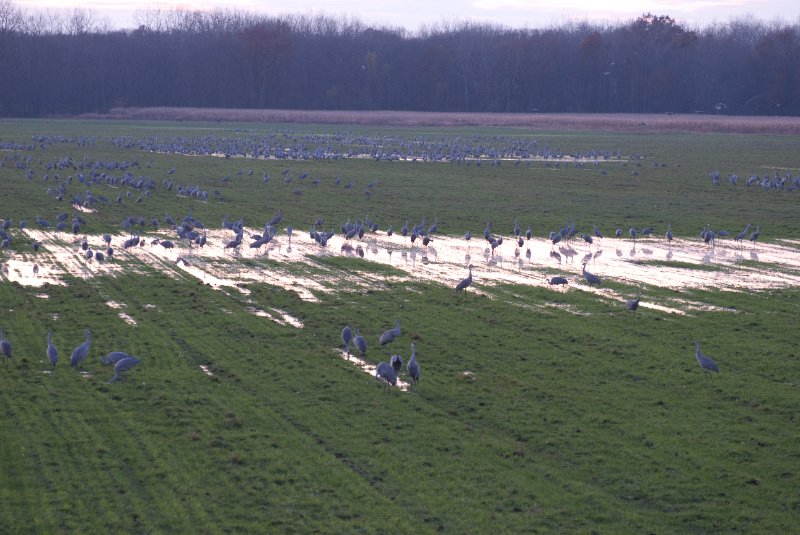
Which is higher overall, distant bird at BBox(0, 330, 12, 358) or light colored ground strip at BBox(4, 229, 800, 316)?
distant bird at BBox(0, 330, 12, 358)

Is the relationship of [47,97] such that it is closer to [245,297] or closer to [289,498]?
[245,297]

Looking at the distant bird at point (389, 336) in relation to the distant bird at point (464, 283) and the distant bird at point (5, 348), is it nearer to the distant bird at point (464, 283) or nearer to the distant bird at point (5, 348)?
the distant bird at point (464, 283)

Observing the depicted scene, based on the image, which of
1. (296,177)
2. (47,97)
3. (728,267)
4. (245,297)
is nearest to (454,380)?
(245,297)

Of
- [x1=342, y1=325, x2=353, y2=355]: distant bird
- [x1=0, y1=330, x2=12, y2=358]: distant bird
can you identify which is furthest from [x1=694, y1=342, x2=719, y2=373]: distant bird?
[x1=0, y1=330, x2=12, y2=358]: distant bird

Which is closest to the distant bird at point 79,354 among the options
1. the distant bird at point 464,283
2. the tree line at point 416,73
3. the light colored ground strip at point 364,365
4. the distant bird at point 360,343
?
the light colored ground strip at point 364,365

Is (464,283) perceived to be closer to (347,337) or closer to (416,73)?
(347,337)

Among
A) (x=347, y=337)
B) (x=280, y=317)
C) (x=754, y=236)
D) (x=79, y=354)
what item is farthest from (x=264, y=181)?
(x=79, y=354)

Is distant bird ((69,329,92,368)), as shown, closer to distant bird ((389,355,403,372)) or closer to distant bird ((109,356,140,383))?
distant bird ((109,356,140,383))
